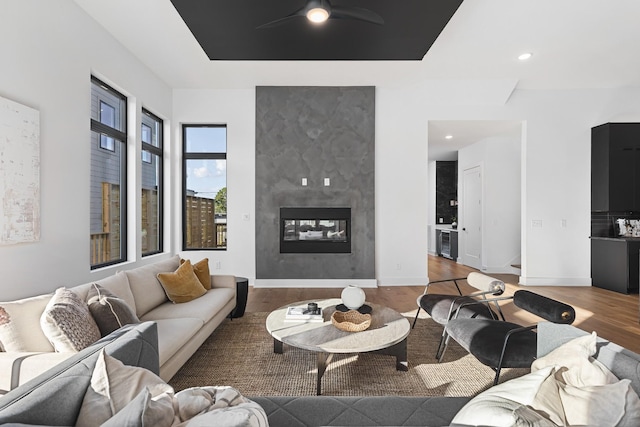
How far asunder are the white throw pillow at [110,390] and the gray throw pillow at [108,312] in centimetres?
101

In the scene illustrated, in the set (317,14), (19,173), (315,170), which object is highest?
(317,14)

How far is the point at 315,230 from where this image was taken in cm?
555

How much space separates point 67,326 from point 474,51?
15.9 feet

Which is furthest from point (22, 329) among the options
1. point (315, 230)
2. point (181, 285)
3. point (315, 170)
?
point (315, 170)

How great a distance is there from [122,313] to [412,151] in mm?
4668

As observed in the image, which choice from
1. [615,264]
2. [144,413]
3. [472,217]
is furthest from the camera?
[472,217]

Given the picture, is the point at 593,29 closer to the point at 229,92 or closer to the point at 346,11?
the point at 346,11

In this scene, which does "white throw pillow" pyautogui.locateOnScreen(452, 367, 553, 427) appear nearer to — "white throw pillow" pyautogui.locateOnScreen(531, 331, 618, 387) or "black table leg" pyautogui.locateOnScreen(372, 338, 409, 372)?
"white throw pillow" pyautogui.locateOnScreen(531, 331, 618, 387)

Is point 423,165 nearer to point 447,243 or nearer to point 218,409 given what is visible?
point 447,243

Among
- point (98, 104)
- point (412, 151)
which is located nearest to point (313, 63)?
point (412, 151)

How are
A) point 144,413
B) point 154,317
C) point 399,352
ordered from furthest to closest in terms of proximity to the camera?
point 154,317
point 399,352
point 144,413

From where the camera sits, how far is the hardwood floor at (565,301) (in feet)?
11.4

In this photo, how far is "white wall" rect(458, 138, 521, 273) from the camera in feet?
21.9

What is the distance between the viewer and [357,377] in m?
2.46
